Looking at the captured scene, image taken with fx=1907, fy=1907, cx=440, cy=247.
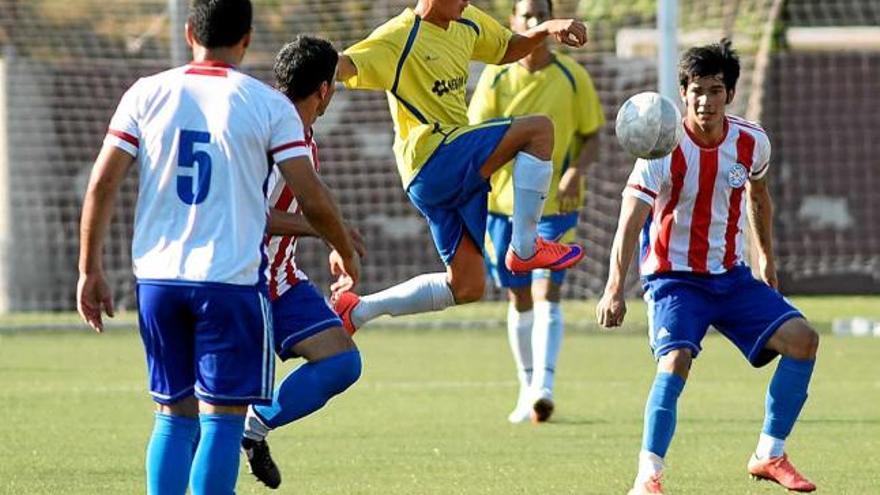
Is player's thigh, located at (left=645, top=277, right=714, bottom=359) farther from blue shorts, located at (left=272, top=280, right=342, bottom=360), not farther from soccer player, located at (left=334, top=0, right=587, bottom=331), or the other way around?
blue shorts, located at (left=272, top=280, right=342, bottom=360)

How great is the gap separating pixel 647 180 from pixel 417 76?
60.4 inches

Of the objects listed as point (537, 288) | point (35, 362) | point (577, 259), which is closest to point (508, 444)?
point (577, 259)

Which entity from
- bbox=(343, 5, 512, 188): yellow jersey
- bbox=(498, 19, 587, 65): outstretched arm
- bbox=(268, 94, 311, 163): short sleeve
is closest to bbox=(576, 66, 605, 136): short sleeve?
bbox=(498, 19, 587, 65): outstretched arm

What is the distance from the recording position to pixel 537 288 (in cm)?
1102

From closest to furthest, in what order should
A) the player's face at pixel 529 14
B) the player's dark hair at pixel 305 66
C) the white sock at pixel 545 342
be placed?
the player's dark hair at pixel 305 66, the white sock at pixel 545 342, the player's face at pixel 529 14

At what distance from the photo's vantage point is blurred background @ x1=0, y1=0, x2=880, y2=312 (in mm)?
19438

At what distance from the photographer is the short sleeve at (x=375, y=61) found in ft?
27.8

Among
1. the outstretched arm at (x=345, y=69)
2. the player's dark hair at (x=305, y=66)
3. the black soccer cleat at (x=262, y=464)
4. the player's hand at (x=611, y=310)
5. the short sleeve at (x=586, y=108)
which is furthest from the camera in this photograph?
the short sleeve at (x=586, y=108)

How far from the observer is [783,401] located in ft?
25.7

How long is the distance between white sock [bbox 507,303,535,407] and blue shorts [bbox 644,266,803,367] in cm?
301

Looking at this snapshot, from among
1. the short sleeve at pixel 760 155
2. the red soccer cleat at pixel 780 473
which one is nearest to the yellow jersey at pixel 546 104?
the short sleeve at pixel 760 155

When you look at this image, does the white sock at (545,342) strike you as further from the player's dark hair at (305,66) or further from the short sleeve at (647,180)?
the player's dark hair at (305,66)

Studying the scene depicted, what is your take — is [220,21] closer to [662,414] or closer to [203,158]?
[203,158]

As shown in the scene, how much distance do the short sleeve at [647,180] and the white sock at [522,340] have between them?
10.7 ft
